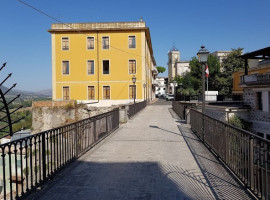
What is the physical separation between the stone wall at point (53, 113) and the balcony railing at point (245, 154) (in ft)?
84.1

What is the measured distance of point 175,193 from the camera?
4066mm

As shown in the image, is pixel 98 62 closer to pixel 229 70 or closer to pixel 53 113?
pixel 53 113

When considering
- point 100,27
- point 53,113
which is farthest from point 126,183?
point 100,27

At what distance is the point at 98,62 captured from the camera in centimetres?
3556

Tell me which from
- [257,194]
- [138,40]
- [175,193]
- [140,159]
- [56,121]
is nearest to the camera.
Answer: [257,194]

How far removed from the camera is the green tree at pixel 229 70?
5031cm

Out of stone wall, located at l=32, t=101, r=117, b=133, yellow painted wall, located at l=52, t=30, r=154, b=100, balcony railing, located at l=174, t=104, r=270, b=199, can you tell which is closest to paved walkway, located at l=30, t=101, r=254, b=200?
balcony railing, located at l=174, t=104, r=270, b=199

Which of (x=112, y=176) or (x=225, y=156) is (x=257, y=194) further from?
(x=112, y=176)

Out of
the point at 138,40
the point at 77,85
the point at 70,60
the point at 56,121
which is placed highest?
the point at 138,40

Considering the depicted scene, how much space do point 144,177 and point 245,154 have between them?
6.53 feet

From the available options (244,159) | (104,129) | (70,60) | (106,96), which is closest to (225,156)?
(244,159)

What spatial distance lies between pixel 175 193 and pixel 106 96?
105ft

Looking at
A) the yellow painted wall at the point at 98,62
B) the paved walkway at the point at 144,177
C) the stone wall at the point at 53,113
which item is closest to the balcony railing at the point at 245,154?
the paved walkway at the point at 144,177

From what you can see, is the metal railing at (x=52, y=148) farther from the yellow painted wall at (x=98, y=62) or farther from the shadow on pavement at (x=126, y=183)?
the yellow painted wall at (x=98, y=62)
